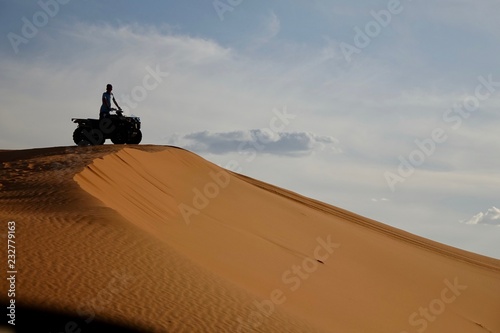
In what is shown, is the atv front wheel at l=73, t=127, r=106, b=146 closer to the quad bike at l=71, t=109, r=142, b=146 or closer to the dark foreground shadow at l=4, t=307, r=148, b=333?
the quad bike at l=71, t=109, r=142, b=146

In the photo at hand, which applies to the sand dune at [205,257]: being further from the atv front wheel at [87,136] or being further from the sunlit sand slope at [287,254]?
the atv front wheel at [87,136]

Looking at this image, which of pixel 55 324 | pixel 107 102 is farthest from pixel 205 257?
pixel 107 102

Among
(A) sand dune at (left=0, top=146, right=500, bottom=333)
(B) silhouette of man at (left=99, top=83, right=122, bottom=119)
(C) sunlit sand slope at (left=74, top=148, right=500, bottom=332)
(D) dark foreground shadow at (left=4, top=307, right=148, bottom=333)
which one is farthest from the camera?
(B) silhouette of man at (left=99, top=83, right=122, bottom=119)

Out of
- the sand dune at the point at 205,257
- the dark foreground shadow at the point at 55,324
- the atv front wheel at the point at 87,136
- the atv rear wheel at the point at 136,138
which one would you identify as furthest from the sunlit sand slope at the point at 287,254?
the atv front wheel at the point at 87,136

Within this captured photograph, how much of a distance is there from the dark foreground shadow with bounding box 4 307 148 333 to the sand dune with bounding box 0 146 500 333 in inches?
1.4

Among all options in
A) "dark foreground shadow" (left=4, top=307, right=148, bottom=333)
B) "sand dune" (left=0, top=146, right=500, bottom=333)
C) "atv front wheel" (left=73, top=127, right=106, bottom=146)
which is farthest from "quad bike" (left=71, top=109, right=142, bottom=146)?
"dark foreground shadow" (left=4, top=307, right=148, bottom=333)

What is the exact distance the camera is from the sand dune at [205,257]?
5.52m

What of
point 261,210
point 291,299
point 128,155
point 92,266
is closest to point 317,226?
point 261,210

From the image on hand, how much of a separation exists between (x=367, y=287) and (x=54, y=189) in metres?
5.92

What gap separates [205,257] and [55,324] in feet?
12.6

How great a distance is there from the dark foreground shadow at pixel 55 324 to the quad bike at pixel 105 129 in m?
10.6

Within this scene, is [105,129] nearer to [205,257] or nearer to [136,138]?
[136,138]

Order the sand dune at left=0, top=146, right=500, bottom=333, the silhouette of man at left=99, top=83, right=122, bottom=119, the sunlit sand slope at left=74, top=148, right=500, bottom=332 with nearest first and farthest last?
the sand dune at left=0, top=146, right=500, bottom=333, the sunlit sand slope at left=74, top=148, right=500, bottom=332, the silhouette of man at left=99, top=83, right=122, bottom=119

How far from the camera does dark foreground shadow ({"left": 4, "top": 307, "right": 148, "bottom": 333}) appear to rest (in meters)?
4.84
